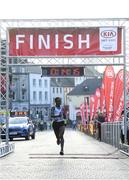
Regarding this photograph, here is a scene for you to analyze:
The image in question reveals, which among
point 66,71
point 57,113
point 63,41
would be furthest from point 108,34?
point 57,113

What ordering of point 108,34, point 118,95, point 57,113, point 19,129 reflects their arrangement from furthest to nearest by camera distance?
point 19,129 < point 118,95 < point 108,34 < point 57,113

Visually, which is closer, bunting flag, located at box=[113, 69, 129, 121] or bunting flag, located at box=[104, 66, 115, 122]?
bunting flag, located at box=[113, 69, 129, 121]

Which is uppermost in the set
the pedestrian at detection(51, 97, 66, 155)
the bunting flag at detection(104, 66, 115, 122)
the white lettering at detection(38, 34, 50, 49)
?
the white lettering at detection(38, 34, 50, 49)

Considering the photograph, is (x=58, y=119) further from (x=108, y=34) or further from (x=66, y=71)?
(x=108, y=34)

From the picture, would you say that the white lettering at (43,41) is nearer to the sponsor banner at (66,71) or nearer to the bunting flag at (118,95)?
the sponsor banner at (66,71)

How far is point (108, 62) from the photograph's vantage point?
20.3 meters

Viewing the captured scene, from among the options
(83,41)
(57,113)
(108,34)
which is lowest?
(57,113)

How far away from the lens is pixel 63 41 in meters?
20.1

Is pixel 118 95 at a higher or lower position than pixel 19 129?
higher

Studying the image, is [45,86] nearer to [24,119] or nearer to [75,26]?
[24,119]

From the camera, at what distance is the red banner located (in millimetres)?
20047

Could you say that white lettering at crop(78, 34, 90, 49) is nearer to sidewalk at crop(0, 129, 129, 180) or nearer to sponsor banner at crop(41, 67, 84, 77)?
sponsor banner at crop(41, 67, 84, 77)

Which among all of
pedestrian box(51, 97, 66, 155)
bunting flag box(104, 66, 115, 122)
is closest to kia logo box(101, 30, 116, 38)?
pedestrian box(51, 97, 66, 155)

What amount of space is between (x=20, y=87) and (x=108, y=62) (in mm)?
115391
